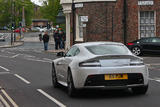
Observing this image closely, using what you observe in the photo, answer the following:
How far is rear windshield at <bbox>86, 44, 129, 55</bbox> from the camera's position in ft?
37.9

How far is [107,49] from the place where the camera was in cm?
1180

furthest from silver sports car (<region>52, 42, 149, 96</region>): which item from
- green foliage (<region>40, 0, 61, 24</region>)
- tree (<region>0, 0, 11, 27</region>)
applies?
tree (<region>0, 0, 11, 27</region>)

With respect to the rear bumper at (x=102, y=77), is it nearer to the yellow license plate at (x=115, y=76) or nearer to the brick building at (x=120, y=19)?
the yellow license plate at (x=115, y=76)

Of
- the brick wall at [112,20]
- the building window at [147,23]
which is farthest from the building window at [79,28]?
the building window at [147,23]

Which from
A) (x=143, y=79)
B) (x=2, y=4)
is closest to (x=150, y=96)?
(x=143, y=79)

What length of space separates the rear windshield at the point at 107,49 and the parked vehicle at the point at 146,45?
729 inches

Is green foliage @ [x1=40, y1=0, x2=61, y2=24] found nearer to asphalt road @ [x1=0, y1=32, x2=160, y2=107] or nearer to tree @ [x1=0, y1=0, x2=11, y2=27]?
tree @ [x1=0, y1=0, x2=11, y2=27]

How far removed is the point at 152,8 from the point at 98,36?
4.49m

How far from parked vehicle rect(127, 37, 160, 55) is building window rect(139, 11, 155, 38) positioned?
13.1 ft

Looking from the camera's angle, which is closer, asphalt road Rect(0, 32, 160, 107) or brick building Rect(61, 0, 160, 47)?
asphalt road Rect(0, 32, 160, 107)

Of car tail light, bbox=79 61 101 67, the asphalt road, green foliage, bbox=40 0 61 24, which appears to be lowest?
the asphalt road

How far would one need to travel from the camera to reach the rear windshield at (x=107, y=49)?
1155 centimetres

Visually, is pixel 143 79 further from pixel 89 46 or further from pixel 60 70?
pixel 60 70

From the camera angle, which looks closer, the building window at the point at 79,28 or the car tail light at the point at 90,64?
the car tail light at the point at 90,64
